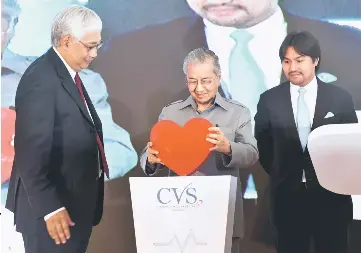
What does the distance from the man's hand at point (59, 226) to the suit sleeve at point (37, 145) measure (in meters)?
0.03

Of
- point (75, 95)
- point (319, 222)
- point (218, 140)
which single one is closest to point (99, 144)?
point (75, 95)

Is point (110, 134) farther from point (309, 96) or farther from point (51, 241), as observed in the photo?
point (309, 96)

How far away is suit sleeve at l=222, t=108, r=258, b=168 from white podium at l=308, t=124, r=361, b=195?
7.1 inches

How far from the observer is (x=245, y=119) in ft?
4.88

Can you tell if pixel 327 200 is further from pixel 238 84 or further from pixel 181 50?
pixel 181 50

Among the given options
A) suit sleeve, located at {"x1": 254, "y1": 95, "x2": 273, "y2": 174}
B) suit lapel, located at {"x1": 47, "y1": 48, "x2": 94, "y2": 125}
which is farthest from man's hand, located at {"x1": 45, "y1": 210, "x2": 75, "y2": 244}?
suit sleeve, located at {"x1": 254, "y1": 95, "x2": 273, "y2": 174}

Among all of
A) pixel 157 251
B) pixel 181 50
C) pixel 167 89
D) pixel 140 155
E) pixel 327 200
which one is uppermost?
pixel 181 50

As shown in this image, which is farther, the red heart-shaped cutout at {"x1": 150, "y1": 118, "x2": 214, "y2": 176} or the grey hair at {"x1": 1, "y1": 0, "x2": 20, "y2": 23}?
the grey hair at {"x1": 1, "y1": 0, "x2": 20, "y2": 23}

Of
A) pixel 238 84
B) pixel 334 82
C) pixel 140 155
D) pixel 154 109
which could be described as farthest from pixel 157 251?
pixel 334 82

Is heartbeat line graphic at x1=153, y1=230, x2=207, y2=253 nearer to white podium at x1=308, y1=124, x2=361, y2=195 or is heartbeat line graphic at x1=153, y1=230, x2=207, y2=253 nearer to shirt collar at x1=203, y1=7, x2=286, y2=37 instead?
white podium at x1=308, y1=124, x2=361, y2=195

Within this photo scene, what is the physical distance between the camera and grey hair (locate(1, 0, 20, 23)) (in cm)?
164

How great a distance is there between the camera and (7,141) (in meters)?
1.61

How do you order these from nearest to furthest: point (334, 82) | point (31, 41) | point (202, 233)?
point (202, 233)
point (334, 82)
point (31, 41)

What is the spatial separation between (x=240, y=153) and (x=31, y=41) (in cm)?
83
